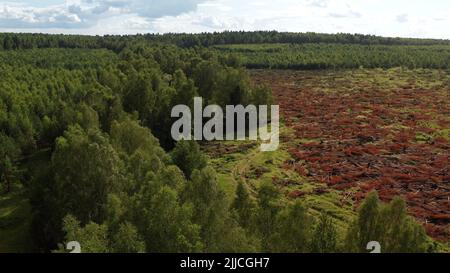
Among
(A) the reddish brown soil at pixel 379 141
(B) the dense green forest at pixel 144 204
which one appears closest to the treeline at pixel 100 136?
(B) the dense green forest at pixel 144 204

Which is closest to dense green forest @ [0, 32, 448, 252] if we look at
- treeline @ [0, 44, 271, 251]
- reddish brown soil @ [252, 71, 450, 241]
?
treeline @ [0, 44, 271, 251]

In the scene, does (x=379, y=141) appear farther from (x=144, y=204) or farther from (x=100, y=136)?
(x=144, y=204)

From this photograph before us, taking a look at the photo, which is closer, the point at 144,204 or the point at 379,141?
the point at 144,204

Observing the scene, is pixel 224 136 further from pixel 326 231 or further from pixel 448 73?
pixel 448 73

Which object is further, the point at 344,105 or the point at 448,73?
the point at 448,73

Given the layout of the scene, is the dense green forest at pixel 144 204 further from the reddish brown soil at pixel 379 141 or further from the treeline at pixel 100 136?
the reddish brown soil at pixel 379 141

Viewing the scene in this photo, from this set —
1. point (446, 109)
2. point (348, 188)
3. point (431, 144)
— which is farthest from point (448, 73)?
point (348, 188)

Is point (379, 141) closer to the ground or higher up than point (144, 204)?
closer to the ground

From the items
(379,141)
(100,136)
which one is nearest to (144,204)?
(100,136)
